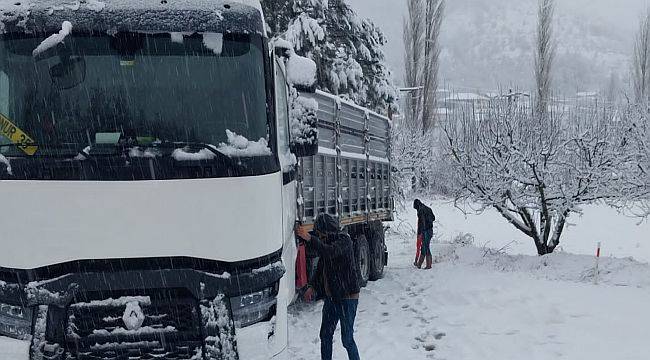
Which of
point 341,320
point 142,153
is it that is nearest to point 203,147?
point 142,153

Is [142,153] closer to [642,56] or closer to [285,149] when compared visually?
[285,149]

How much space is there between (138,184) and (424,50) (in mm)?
31475

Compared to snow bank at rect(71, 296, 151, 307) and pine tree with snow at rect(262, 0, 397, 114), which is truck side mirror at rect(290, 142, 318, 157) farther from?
pine tree with snow at rect(262, 0, 397, 114)

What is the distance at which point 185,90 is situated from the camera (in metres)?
3.63

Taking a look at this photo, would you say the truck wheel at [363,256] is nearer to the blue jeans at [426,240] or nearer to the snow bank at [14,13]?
the blue jeans at [426,240]

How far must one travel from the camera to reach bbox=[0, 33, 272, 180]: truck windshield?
3469 mm

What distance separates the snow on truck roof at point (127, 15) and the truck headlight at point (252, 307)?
1.70 metres

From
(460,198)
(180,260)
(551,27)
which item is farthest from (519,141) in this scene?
(551,27)

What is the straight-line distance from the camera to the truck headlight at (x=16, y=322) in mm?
3158

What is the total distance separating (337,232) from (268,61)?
Answer: 1.96 meters

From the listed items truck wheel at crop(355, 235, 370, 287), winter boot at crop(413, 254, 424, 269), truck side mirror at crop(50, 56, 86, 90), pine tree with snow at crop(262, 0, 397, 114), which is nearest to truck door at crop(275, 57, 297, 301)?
truck side mirror at crop(50, 56, 86, 90)

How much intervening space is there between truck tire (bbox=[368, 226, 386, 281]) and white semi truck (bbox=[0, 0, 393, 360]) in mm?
6805

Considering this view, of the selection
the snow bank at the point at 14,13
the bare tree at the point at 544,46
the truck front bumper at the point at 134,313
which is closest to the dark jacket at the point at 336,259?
the truck front bumper at the point at 134,313

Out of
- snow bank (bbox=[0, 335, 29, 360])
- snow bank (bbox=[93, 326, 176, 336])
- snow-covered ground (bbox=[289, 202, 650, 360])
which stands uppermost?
snow bank (bbox=[93, 326, 176, 336])
